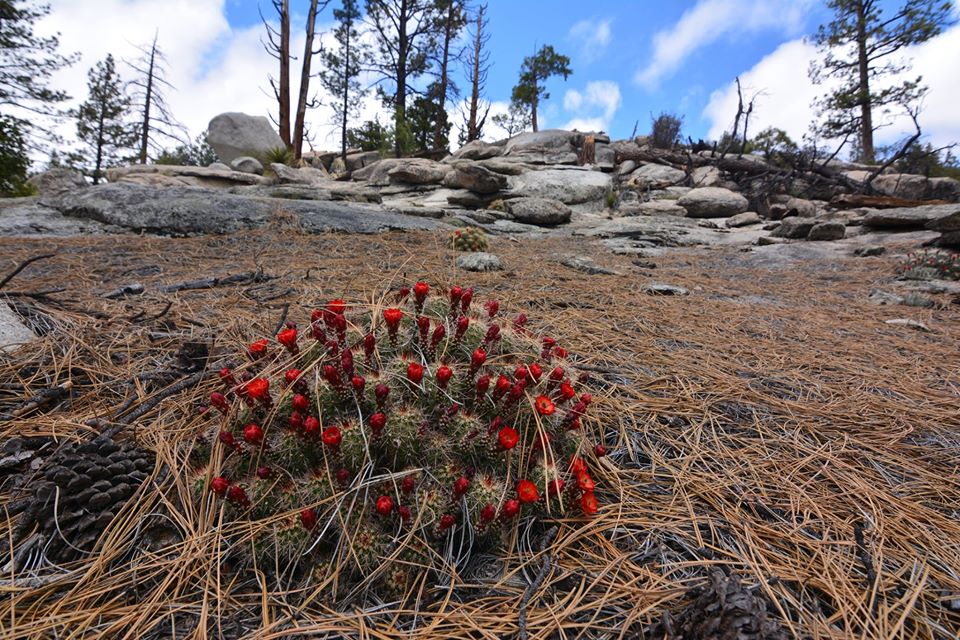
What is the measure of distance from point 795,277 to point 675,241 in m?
3.23

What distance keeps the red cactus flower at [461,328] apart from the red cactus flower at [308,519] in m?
0.72

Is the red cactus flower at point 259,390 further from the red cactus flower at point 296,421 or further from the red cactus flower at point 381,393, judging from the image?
the red cactus flower at point 381,393

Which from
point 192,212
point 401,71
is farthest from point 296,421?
point 401,71

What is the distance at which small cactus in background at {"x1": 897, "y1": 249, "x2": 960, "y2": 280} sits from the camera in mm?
4836

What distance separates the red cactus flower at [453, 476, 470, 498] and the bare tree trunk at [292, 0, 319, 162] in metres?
17.6

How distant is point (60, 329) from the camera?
6.61ft

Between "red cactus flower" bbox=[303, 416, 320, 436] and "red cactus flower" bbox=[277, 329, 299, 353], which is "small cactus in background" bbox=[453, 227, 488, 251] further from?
"red cactus flower" bbox=[303, 416, 320, 436]

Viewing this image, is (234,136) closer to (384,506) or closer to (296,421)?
(296,421)

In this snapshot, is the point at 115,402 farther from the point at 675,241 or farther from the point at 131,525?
the point at 675,241

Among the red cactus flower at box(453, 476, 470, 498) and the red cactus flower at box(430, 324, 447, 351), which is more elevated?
the red cactus flower at box(430, 324, 447, 351)

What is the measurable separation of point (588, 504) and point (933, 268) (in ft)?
21.0

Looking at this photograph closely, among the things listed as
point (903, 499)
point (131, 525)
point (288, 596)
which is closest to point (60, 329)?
point (131, 525)

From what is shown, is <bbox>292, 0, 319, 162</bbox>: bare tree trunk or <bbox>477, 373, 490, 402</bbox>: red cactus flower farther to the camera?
<bbox>292, 0, 319, 162</bbox>: bare tree trunk

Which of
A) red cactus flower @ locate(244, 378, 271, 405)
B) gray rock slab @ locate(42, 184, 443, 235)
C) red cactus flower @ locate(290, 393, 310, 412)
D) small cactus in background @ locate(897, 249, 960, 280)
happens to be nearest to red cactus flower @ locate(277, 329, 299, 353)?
red cactus flower @ locate(244, 378, 271, 405)
